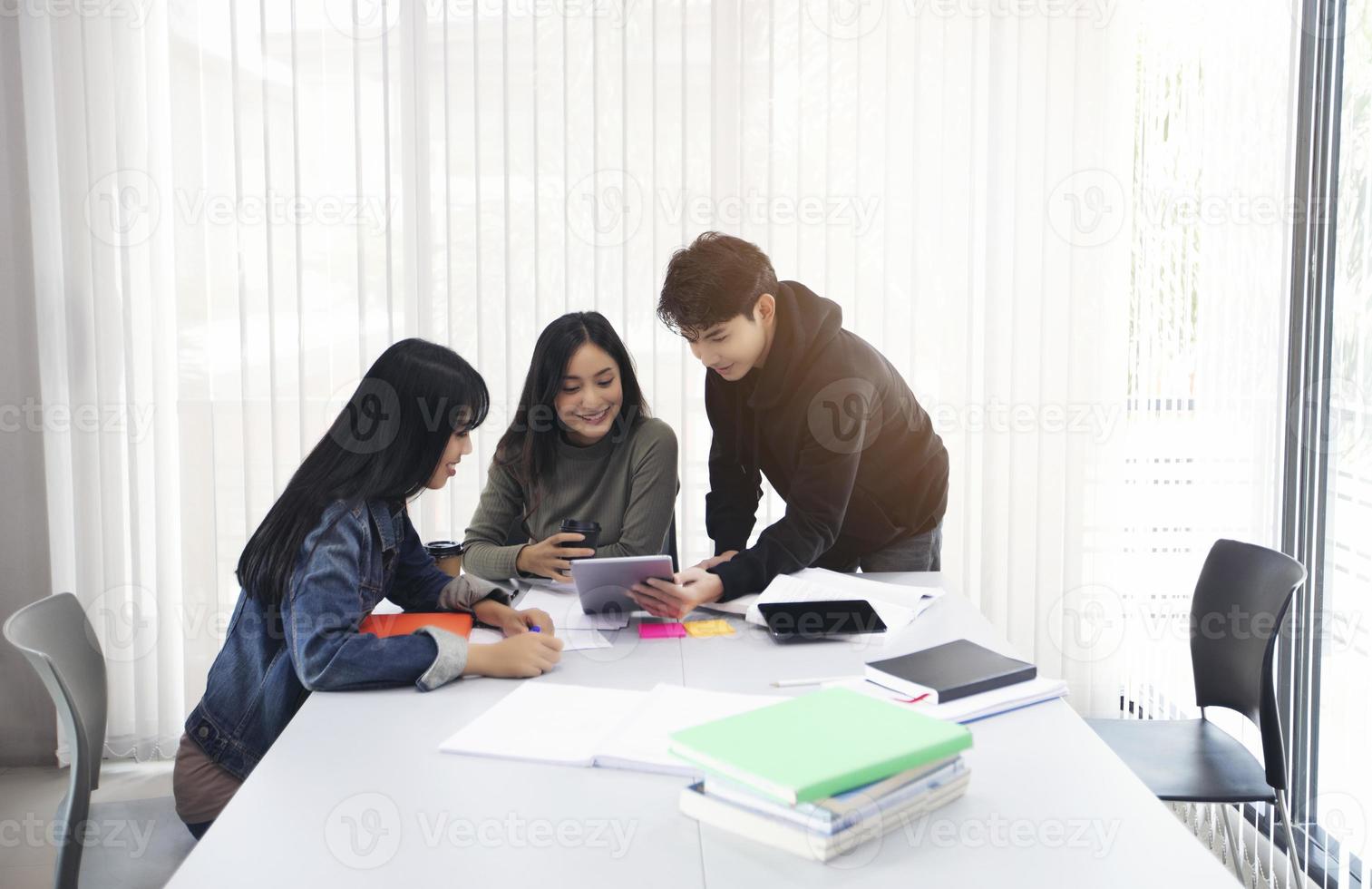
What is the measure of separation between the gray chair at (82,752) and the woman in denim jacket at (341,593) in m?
0.09

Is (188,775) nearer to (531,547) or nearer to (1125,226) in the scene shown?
(531,547)

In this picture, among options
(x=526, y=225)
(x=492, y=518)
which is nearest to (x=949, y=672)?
(x=492, y=518)

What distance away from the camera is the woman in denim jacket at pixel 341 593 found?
156 centimetres

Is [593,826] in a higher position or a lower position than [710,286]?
lower

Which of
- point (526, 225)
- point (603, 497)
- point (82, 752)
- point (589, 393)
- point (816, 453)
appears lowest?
point (82, 752)

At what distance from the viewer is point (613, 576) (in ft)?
6.04

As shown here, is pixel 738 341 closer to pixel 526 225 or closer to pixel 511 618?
pixel 511 618

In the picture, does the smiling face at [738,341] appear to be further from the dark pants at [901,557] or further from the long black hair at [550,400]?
the dark pants at [901,557]

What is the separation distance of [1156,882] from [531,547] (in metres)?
1.47

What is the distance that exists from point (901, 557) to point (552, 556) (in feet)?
2.67

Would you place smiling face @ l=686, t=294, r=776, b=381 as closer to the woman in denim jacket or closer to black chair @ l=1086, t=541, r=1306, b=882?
the woman in denim jacket

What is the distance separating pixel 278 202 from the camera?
3.10 m

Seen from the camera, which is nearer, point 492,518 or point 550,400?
point 550,400

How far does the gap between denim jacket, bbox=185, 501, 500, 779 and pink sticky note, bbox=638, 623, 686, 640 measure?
0.36 meters
